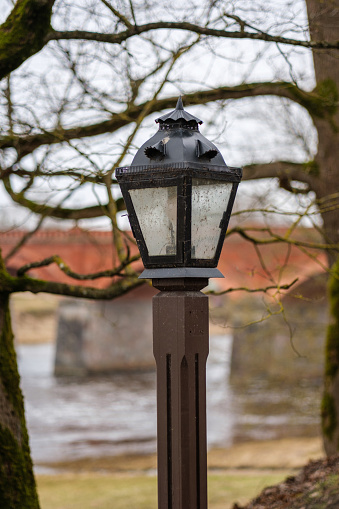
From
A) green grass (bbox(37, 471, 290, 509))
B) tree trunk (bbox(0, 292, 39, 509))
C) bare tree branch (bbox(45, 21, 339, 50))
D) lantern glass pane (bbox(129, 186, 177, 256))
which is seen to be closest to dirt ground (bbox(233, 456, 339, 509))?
tree trunk (bbox(0, 292, 39, 509))

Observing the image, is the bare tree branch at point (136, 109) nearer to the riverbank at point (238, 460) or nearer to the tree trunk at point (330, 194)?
the tree trunk at point (330, 194)

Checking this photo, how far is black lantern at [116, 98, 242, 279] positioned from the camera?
2352 mm

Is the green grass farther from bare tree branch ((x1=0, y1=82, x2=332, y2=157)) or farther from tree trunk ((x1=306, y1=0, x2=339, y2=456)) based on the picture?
bare tree branch ((x1=0, y1=82, x2=332, y2=157))

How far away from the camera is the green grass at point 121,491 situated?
9.16m

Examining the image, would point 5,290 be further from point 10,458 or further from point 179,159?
point 179,159

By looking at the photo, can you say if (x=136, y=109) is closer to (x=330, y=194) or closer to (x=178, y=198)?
(x=330, y=194)

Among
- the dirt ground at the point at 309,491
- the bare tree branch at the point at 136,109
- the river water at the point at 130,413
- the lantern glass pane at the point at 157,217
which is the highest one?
the bare tree branch at the point at 136,109

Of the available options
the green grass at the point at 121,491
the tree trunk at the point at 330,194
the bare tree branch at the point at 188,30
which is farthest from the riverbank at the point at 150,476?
the bare tree branch at the point at 188,30

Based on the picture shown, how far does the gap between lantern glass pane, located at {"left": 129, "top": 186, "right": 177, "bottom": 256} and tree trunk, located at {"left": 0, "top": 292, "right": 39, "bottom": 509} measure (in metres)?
3.03

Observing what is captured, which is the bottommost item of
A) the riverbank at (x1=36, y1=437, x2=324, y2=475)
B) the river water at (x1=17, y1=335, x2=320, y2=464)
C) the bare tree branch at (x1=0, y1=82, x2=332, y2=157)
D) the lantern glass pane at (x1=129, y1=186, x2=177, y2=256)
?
the riverbank at (x1=36, y1=437, x2=324, y2=475)

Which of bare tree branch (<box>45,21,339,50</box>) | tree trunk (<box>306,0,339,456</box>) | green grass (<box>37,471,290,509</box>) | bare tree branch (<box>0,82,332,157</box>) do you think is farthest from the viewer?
green grass (<box>37,471,290,509</box>)

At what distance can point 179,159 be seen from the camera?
7.76ft

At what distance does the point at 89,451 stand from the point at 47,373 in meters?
13.4

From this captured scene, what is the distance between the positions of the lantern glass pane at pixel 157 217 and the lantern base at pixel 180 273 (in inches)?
2.4
